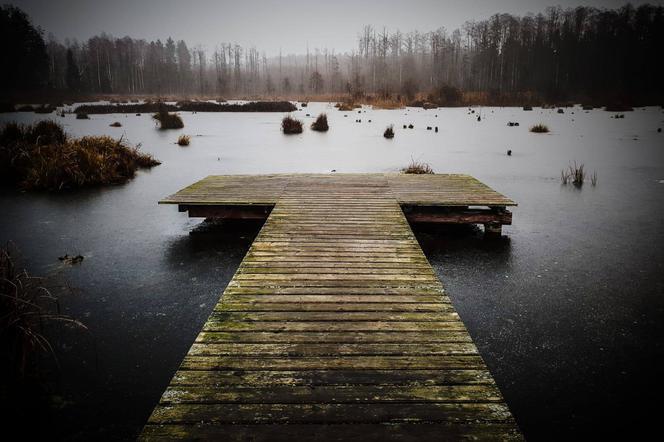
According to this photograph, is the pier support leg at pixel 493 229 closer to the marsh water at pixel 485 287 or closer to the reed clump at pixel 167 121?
the marsh water at pixel 485 287

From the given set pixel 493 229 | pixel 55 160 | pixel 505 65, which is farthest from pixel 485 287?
pixel 505 65

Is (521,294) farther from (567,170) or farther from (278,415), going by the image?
(567,170)

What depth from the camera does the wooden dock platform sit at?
1.96 metres

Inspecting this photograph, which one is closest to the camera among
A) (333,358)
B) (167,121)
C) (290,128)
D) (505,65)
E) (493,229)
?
(333,358)

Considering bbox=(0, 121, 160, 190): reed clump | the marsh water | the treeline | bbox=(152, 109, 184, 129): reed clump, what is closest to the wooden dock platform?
the marsh water

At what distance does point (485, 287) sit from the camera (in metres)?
5.00

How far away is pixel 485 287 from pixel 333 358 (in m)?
3.14

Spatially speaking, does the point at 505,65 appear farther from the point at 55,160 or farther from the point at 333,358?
the point at 333,358

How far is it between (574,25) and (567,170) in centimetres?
7130

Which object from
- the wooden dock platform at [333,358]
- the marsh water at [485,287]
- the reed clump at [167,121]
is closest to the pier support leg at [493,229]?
the marsh water at [485,287]

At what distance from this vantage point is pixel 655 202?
8.82 metres

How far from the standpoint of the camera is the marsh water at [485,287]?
10.1ft

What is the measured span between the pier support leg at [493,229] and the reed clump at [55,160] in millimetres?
9693

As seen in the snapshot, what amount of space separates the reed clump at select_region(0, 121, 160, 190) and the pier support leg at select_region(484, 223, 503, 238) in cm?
969
